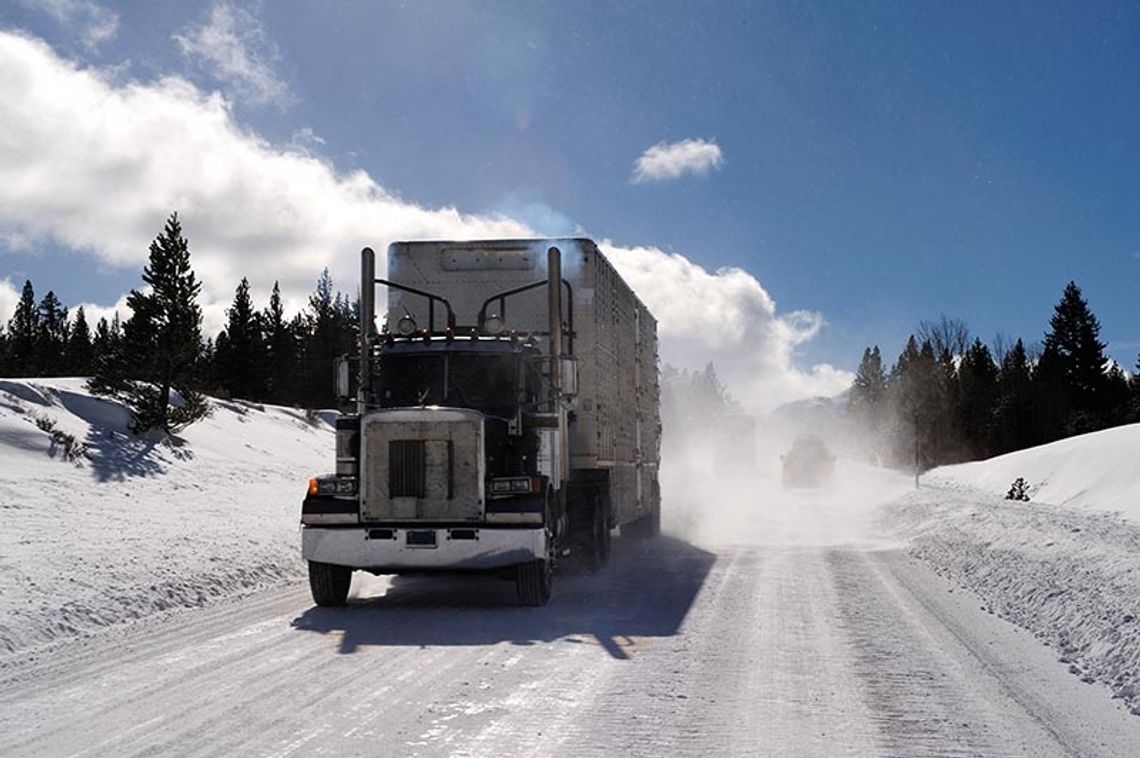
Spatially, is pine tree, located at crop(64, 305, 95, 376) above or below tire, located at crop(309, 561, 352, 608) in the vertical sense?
above

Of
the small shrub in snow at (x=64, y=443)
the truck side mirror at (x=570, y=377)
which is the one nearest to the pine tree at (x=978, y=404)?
the small shrub in snow at (x=64, y=443)

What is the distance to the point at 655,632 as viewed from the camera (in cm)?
953

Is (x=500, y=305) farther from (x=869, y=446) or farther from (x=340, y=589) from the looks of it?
(x=869, y=446)

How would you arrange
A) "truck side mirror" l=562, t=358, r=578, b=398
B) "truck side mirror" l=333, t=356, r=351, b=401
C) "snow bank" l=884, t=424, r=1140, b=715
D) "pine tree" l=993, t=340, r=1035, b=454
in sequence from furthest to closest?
1. "pine tree" l=993, t=340, r=1035, b=454
2. "truck side mirror" l=333, t=356, r=351, b=401
3. "truck side mirror" l=562, t=358, r=578, b=398
4. "snow bank" l=884, t=424, r=1140, b=715

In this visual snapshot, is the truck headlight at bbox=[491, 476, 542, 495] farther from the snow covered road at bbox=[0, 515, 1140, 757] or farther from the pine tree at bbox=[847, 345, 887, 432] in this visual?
the pine tree at bbox=[847, 345, 887, 432]

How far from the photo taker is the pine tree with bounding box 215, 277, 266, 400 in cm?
6912

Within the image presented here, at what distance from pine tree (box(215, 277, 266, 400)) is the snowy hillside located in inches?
1820

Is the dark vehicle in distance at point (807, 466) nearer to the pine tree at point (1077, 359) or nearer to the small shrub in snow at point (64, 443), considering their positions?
the pine tree at point (1077, 359)

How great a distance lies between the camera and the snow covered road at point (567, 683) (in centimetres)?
576

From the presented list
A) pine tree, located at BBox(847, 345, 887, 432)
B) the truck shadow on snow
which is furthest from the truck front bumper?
pine tree, located at BBox(847, 345, 887, 432)

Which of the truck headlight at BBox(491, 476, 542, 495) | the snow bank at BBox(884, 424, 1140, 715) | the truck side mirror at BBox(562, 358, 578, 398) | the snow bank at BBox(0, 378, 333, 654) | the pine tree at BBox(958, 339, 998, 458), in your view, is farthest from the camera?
the pine tree at BBox(958, 339, 998, 458)

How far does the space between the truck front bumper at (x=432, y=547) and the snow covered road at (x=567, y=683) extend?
551mm

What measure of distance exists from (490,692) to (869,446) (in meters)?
129

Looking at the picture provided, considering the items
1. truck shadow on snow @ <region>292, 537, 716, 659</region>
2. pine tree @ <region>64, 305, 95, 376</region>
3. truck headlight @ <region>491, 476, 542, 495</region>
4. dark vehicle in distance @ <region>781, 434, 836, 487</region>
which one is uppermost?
pine tree @ <region>64, 305, 95, 376</region>
